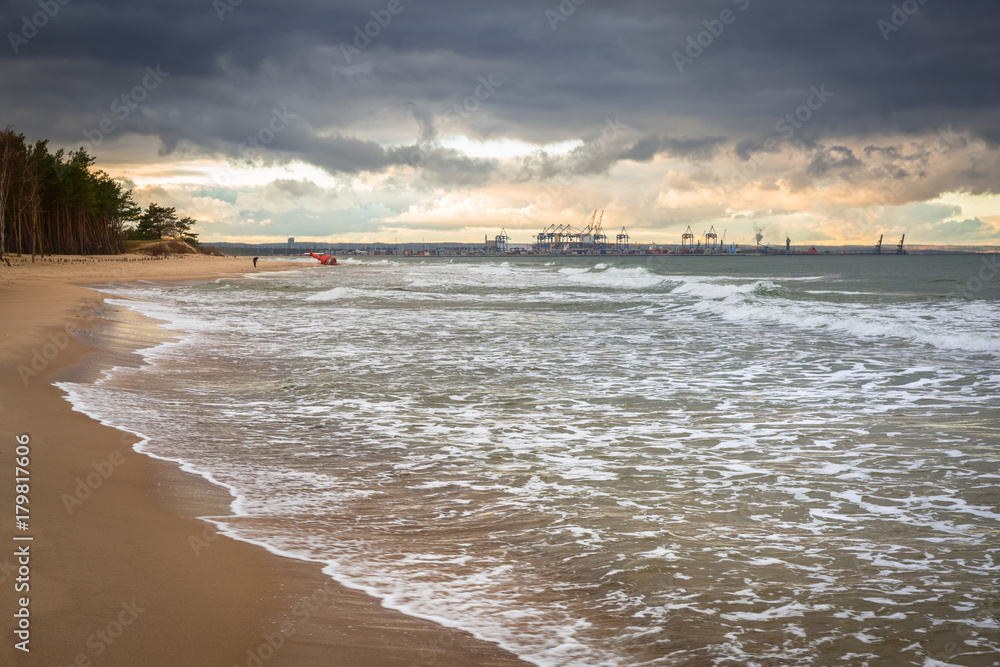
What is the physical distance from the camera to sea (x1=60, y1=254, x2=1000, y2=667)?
11.9ft

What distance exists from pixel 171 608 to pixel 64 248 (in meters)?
81.6

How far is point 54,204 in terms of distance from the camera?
68.8 meters

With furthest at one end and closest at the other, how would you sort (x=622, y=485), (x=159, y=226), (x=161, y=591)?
(x=159, y=226) → (x=622, y=485) → (x=161, y=591)

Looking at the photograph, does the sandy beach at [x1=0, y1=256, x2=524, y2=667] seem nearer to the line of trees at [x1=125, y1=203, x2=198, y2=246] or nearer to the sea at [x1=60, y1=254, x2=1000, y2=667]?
the sea at [x1=60, y1=254, x2=1000, y2=667]

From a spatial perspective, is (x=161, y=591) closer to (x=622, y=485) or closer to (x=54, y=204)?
(x=622, y=485)

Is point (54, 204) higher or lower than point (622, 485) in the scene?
higher

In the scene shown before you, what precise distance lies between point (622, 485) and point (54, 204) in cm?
7800

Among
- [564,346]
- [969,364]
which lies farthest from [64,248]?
[969,364]

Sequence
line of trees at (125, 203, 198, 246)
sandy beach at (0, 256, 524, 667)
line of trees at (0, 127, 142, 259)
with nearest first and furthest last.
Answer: sandy beach at (0, 256, 524, 667) → line of trees at (0, 127, 142, 259) → line of trees at (125, 203, 198, 246)

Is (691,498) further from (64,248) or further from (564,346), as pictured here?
(64,248)

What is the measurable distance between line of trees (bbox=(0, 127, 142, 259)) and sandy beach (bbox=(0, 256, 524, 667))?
47402 mm

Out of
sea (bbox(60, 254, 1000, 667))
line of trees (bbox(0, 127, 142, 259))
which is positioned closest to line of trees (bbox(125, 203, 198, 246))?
line of trees (bbox(0, 127, 142, 259))

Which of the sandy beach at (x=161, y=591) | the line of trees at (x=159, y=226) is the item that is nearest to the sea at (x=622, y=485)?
the sandy beach at (x=161, y=591)

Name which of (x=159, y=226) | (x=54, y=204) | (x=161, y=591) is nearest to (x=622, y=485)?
(x=161, y=591)
